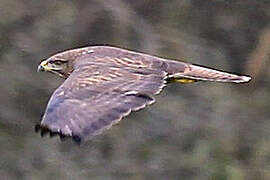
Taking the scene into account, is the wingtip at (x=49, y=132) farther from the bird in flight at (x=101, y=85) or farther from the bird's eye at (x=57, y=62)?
the bird's eye at (x=57, y=62)

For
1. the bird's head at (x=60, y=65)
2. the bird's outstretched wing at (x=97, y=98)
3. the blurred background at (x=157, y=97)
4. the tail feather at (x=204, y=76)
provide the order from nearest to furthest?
the bird's outstretched wing at (x=97, y=98) → the tail feather at (x=204, y=76) → the bird's head at (x=60, y=65) → the blurred background at (x=157, y=97)

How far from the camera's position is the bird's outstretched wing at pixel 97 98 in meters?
6.02

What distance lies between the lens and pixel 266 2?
10758 millimetres

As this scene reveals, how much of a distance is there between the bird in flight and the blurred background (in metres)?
2.31

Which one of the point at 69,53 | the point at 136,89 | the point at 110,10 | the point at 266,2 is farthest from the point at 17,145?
the point at 136,89

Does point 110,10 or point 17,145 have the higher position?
point 110,10

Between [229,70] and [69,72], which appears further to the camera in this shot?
[229,70]

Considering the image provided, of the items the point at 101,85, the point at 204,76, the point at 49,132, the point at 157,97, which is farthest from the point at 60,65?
the point at 157,97

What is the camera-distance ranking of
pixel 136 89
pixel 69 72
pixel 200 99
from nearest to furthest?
pixel 136 89, pixel 69 72, pixel 200 99

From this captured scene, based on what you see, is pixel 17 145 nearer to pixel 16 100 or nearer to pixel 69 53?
pixel 16 100

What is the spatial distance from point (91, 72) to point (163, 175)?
3709 millimetres

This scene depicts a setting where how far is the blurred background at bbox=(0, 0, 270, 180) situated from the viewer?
976 cm

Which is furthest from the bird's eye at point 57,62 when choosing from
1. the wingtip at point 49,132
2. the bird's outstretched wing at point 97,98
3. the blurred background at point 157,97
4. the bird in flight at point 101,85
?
the blurred background at point 157,97

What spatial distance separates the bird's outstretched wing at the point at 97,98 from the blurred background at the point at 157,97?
2964 millimetres
